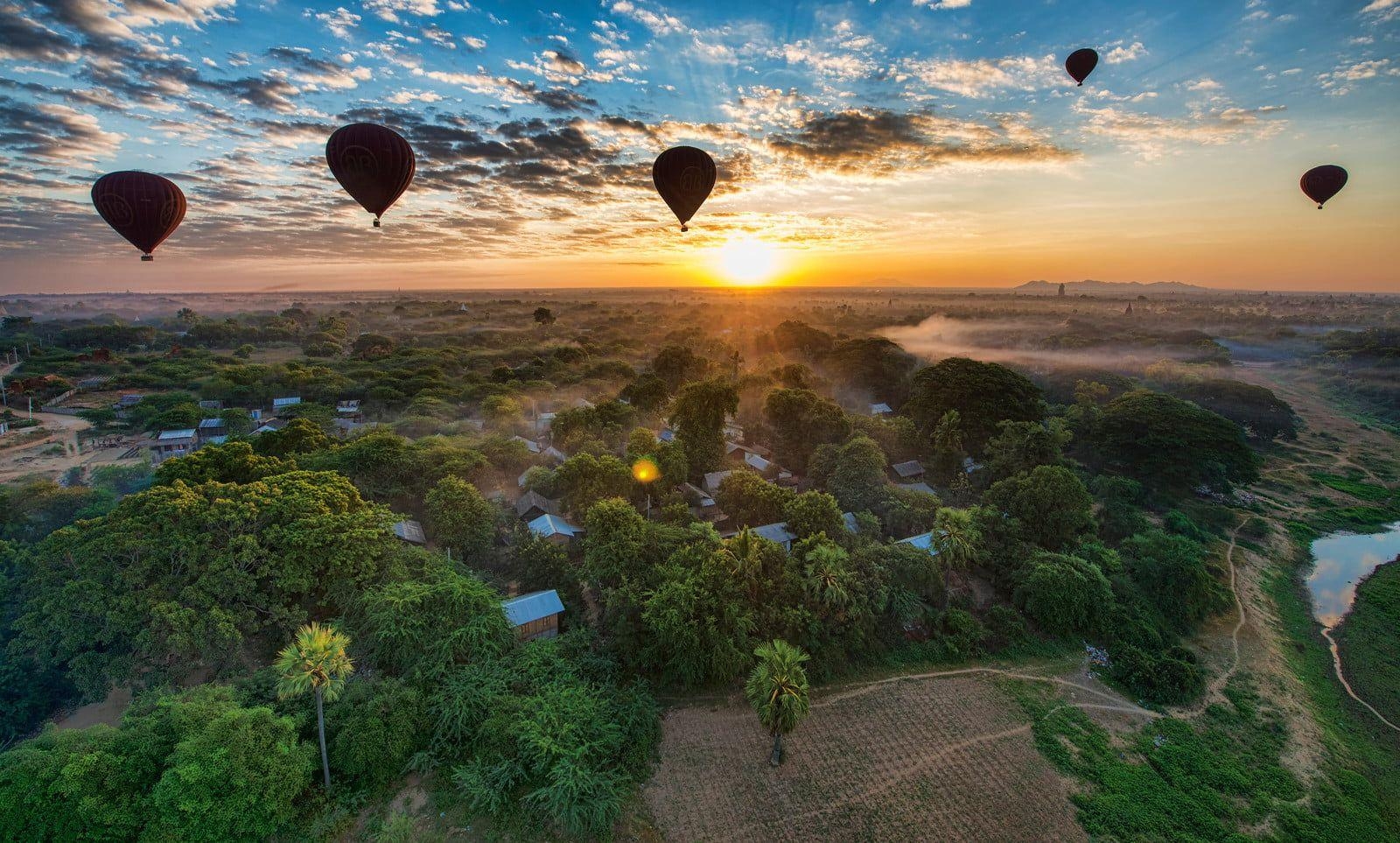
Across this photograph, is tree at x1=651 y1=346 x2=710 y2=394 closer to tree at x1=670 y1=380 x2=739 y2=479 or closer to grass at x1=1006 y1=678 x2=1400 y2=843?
tree at x1=670 y1=380 x2=739 y2=479

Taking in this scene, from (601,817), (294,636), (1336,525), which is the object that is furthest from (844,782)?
(1336,525)

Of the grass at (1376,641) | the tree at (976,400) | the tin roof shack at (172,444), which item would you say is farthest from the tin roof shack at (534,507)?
the grass at (1376,641)

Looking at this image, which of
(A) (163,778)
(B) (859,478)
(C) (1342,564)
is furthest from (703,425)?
(C) (1342,564)

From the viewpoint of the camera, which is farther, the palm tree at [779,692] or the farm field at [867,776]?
the palm tree at [779,692]

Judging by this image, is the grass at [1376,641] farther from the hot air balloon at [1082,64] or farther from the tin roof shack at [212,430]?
the tin roof shack at [212,430]

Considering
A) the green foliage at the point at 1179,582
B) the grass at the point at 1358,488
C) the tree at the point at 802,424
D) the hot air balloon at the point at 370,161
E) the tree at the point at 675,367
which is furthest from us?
the tree at the point at 675,367

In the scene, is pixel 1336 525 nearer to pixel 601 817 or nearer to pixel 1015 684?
pixel 1015 684
